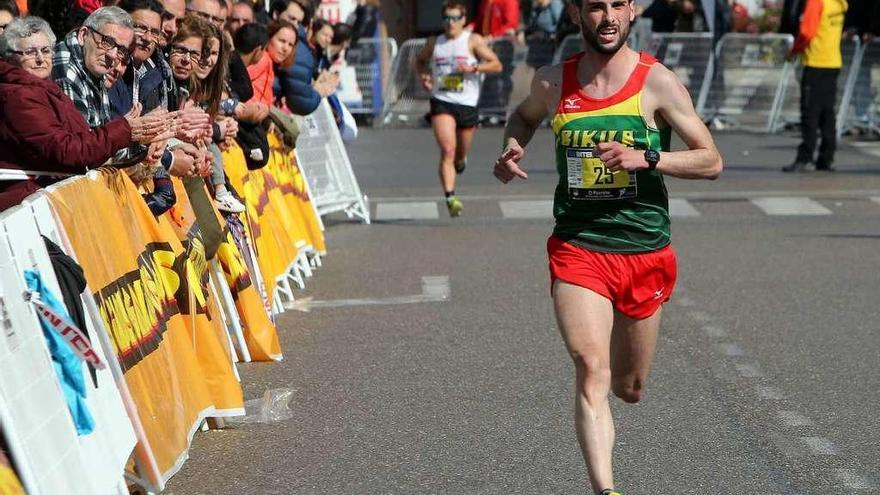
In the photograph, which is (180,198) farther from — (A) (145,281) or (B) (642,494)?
(B) (642,494)

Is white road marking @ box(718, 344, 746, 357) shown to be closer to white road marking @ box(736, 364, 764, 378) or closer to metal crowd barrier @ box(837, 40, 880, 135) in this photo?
white road marking @ box(736, 364, 764, 378)

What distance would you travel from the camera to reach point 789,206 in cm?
1702

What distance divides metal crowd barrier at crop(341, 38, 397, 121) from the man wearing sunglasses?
19.4 meters

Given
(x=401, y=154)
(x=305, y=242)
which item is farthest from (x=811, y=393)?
(x=401, y=154)

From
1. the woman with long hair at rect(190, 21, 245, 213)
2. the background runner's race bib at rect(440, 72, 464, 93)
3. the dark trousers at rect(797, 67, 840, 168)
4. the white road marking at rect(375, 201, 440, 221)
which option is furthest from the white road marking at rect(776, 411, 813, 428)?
the dark trousers at rect(797, 67, 840, 168)

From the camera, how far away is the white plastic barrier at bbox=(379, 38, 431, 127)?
27.4m

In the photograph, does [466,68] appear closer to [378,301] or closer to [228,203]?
[378,301]

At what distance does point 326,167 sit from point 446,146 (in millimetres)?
1278

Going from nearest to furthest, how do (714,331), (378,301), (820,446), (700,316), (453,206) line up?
(820,446), (714,331), (700,316), (378,301), (453,206)

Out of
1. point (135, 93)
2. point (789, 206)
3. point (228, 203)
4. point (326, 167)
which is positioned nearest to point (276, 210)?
point (228, 203)

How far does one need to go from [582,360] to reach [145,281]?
80.2 inches

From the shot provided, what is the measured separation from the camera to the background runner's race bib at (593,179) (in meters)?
6.20

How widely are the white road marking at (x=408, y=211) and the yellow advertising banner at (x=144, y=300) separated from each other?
8.85m

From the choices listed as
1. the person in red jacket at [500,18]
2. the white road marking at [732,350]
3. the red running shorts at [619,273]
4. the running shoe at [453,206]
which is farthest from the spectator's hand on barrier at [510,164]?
the person in red jacket at [500,18]
